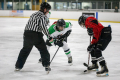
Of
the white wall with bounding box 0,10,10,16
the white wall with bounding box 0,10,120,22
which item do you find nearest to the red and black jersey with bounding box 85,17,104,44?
the white wall with bounding box 0,10,120,22

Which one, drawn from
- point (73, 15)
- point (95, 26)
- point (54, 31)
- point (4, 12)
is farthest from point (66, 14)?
point (95, 26)

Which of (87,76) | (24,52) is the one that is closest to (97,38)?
(87,76)

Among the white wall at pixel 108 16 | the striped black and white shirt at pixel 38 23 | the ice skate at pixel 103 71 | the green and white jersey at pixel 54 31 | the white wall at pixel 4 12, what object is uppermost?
the white wall at pixel 4 12

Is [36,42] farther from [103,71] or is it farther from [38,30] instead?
[103,71]

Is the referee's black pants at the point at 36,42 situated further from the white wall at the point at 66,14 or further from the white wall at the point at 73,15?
the white wall at the point at 66,14

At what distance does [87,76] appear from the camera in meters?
3.21

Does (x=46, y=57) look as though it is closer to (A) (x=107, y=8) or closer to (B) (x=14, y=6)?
(A) (x=107, y=8)

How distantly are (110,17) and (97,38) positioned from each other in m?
11.4

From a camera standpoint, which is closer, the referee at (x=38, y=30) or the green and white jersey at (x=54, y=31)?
the referee at (x=38, y=30)

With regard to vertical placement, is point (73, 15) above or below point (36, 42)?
above

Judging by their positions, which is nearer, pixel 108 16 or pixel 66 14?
pixel 108 16

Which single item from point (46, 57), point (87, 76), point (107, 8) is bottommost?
point (87, 76)

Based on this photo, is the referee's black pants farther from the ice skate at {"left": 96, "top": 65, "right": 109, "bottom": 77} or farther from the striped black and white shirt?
the ice skate at {"left": 96, "top": 65, "right": 109, "bottom": 77}

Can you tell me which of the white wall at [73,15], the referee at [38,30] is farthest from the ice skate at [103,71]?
the white wall at [73,15]
